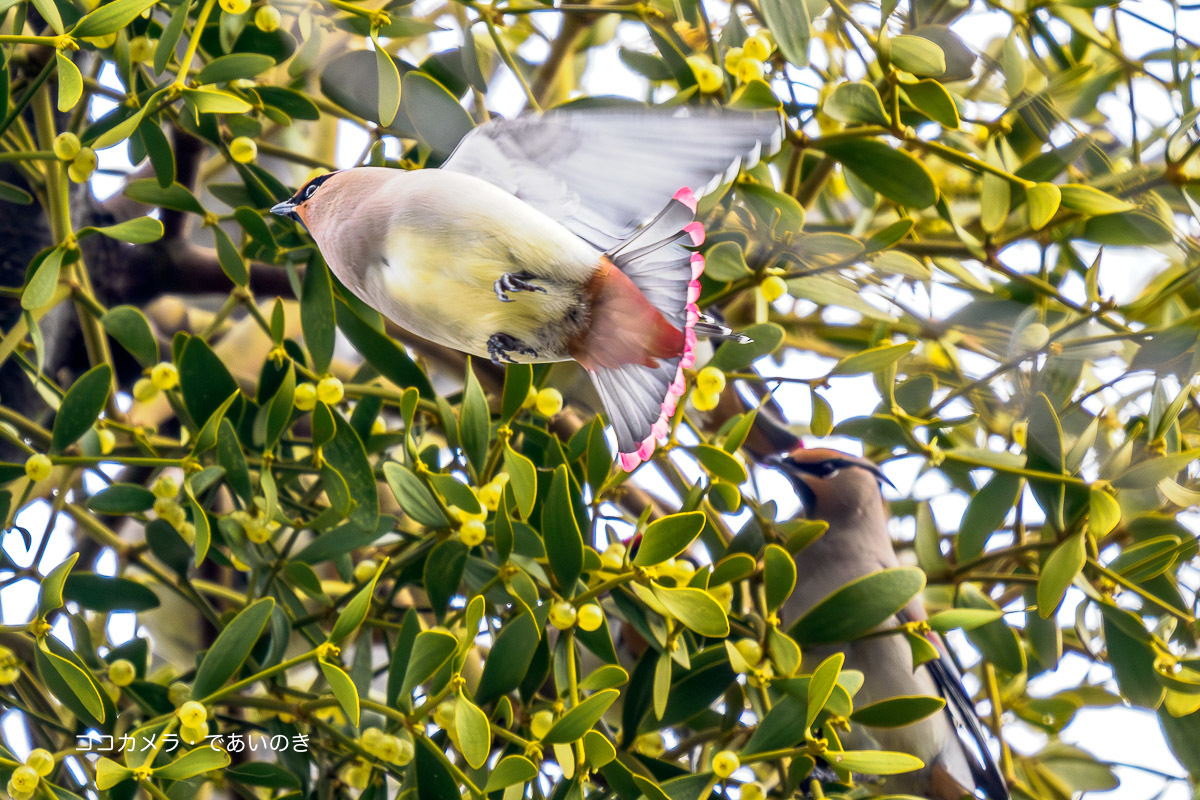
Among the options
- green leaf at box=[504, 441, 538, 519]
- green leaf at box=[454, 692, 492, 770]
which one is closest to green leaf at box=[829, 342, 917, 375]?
green leaf at box=[504, 441, 538, 519]

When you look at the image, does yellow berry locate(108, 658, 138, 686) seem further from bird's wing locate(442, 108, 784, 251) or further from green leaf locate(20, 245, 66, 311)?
bird's wing locate(442, 108, 784, 251)

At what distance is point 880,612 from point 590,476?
0.23 m

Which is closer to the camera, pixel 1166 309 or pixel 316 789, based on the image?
pixel 316 789

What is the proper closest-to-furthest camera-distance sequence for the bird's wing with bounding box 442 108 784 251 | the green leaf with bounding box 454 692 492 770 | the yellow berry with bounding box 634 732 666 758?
the bird's wing with bounding box 442 108 784 251, the green leaf with bounding box 454 692 492 770, the yellow berry with bounding box 634 732 666 758

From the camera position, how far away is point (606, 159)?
536 millimetres

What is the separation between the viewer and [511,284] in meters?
0.54

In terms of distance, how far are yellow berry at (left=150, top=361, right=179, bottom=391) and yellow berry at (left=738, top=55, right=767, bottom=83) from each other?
46cm

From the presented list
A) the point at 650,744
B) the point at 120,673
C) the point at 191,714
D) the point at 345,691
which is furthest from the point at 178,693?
the point at 650,744

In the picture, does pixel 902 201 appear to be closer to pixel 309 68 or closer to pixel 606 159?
pixel 606 159

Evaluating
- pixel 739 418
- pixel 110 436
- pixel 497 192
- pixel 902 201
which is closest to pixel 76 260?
pixel 110 436

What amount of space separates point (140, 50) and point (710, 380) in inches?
17.6

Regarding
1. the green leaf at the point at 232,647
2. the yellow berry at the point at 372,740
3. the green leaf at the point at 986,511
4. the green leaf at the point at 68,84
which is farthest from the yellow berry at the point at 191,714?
the green leaf at the point at 986,511

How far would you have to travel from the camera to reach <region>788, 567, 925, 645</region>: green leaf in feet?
2.46

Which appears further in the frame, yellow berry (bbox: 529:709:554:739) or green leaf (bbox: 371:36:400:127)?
yellow berry (bbox: 529:709:554:739)
